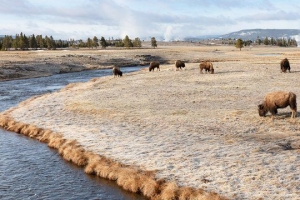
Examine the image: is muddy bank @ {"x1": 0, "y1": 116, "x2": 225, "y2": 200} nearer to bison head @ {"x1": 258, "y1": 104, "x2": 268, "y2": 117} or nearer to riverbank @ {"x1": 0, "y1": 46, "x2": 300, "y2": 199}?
riverbank @ {"x1": 0, "y1": 46, "x2": 300, "y2": 199}

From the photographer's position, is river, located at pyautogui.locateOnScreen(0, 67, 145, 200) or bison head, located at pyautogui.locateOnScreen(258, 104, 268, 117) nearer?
river, located at pyautogui.locateOnScreen(0, 67, 145, 200)

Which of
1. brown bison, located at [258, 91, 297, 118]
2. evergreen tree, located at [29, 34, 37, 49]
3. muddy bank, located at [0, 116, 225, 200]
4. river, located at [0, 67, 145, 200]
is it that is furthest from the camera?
evergreen tree, located at [29, 34, 37, 49]

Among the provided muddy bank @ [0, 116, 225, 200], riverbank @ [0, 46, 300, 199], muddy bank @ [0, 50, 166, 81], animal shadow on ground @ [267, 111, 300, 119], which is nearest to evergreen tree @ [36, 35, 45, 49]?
muddy bank @ [0, 50, 166, 81]

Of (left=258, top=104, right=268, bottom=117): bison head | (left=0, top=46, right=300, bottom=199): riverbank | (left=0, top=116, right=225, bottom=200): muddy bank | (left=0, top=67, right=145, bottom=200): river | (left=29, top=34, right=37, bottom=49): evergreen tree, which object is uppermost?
(left=29, top=34, right=37, bottom=49): evergreen tree

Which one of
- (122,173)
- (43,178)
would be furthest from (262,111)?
(43,178)

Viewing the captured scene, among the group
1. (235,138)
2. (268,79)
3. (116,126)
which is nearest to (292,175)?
(235,138)

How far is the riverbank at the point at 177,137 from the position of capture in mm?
14648

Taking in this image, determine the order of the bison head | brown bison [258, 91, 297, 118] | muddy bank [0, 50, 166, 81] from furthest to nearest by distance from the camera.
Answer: muddy bank [0, 50, 166, 81], the bison head, brown bison [258, 91, 297, 118]

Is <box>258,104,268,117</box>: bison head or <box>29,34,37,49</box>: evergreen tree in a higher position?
<box>29,34,37,49</box>: evergreen tree

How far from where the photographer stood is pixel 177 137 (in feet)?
68.0

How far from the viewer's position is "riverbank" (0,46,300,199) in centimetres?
1465

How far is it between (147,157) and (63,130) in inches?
331

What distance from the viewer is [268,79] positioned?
135 ft

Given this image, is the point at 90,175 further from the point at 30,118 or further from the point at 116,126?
the point at 30,118
